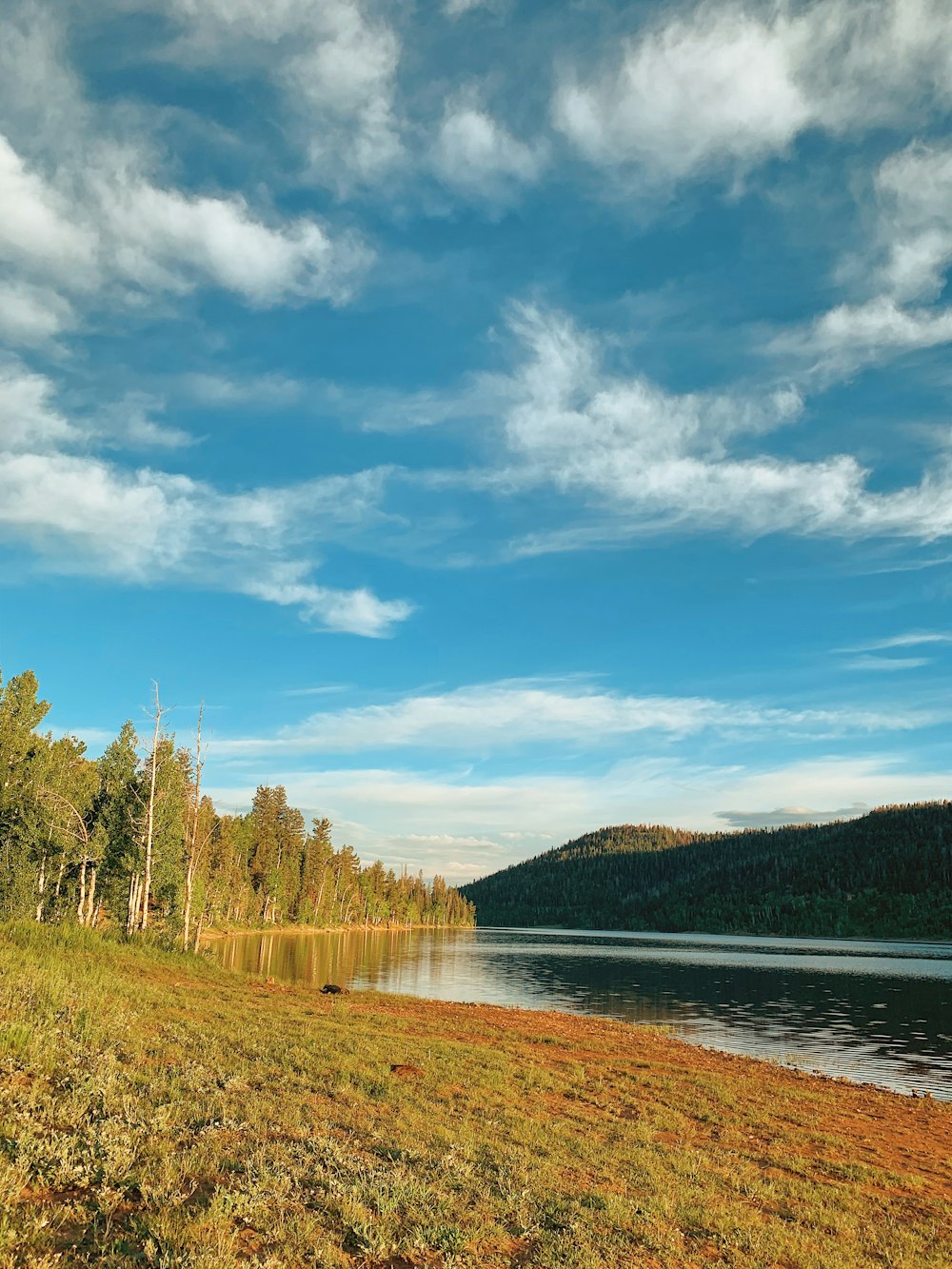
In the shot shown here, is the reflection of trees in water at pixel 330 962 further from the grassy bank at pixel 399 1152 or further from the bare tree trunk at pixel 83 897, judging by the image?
the grassy bank at pixel 399 1152

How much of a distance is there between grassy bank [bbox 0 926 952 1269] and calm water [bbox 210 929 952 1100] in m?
11.7

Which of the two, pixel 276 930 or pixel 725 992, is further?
pixel 276 930

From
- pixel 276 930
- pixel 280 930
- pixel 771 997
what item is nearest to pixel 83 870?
pixel 771 997

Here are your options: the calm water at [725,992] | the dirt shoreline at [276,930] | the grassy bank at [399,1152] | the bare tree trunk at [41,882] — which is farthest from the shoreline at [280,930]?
the grassy bank at [399,1152]

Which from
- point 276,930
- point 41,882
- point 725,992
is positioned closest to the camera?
point 41,882

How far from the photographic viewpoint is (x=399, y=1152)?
11703 mm

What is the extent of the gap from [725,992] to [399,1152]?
57.9 m

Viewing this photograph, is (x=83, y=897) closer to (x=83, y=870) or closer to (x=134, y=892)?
(x=83, y=870)

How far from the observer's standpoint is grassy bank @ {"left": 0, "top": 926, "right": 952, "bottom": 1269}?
8.17 m

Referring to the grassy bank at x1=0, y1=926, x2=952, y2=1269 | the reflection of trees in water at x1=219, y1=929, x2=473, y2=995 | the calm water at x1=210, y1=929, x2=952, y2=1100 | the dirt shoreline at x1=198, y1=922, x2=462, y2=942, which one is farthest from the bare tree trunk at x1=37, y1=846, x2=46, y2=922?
the grassy bank at x1=0, y1=926, x2=952, y2=1269

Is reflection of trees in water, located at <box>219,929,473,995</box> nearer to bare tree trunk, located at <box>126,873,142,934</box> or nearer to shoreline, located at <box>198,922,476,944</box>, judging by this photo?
shoreline, located at <box>198,922,476,944</box>

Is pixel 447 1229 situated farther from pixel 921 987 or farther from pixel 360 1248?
pixel 921 987

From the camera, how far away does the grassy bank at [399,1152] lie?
817cm

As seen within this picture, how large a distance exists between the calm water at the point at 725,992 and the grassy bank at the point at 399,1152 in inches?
461
